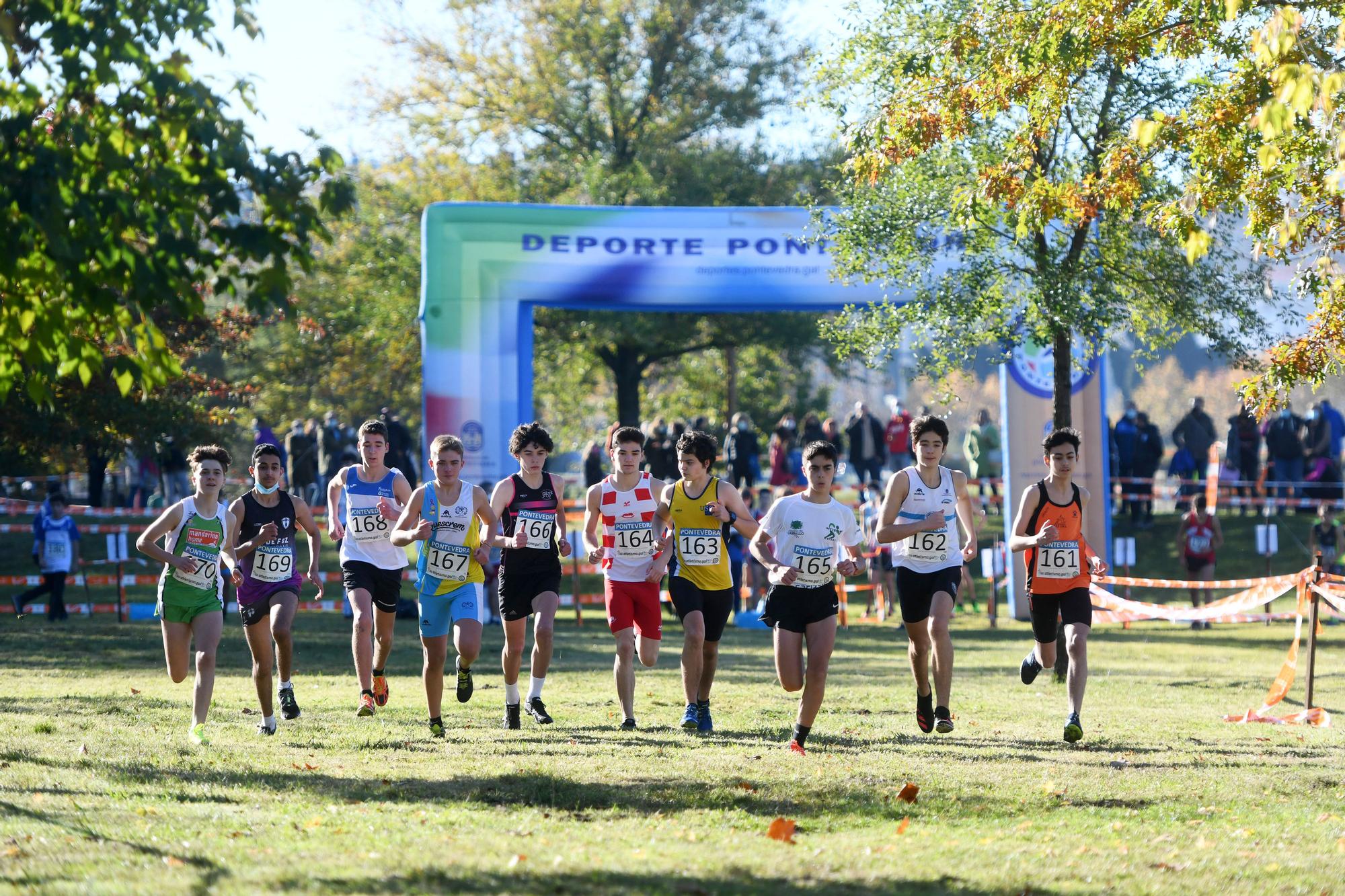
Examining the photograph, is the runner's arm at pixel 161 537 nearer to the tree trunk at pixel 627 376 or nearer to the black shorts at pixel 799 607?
the black shorts at pixel 799 607

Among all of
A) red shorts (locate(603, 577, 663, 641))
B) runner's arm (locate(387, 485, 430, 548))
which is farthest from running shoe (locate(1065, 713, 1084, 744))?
runner's arm (locate(387, 485, 430, 548))

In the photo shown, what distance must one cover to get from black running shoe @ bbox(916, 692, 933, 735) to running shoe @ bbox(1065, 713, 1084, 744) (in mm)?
860

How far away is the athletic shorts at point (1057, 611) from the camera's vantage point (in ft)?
32.8

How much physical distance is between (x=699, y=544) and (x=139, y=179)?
421 centimetres

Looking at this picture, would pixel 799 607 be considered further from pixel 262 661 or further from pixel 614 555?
pixel 262 661

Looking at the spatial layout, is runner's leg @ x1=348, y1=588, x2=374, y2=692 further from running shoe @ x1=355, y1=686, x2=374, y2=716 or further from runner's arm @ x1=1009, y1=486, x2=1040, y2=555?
runner's arm @ x1=1009, y1=486, x2=1040, y2=555

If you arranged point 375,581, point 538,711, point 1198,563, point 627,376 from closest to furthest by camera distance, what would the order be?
1. point 538,711
2. point 375,581
3. point 1198,563
4. point 627,376

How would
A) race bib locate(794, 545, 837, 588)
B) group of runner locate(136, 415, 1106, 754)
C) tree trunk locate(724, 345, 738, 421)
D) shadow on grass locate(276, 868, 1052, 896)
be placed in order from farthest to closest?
tree trunk locate(724, 345, 738, 421) < group of runner locate(136, 415, 1106, 754) < race bib locate(794, 545, 837, 588) < shadow on grass locate(276, 868, 1052, 896)

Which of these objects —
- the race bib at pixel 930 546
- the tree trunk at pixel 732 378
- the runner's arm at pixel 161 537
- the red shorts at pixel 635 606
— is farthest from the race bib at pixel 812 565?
the tree trunk at pixel 732 378

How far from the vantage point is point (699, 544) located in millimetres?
10141

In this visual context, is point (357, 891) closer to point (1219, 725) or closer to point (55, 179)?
point (55, 179)

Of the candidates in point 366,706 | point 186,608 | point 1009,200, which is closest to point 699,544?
point 366,706

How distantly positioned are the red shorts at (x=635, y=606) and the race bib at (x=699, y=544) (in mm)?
301

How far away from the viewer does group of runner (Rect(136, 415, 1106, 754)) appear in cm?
987
